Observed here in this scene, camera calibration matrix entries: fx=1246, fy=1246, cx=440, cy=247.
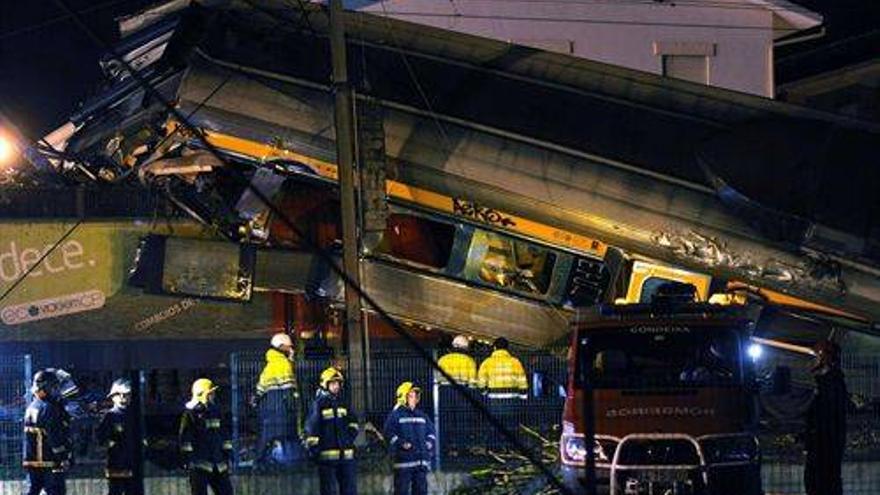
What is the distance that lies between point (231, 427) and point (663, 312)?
5443mm

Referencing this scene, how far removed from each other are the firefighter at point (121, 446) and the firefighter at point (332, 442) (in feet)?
5.80

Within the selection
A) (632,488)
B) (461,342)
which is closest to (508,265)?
(461,342)

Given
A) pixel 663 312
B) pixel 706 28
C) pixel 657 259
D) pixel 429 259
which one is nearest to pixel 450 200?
pixel 429 259

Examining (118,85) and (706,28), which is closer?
(118,85)

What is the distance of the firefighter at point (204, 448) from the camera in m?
12.7

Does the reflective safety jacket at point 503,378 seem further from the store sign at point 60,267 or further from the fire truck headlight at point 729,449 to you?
the store sign at point 60,267

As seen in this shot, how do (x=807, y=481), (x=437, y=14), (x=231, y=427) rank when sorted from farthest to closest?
(x=437, y=14) < (x=231, y=427) < (x=807, y=481)

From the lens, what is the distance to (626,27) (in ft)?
82.1

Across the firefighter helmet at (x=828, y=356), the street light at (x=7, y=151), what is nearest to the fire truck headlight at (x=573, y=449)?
the firefighter helmet at (x=828, y=356)

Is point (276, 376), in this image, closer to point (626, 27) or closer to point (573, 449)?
point (573, 449)

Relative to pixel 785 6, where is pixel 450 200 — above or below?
below

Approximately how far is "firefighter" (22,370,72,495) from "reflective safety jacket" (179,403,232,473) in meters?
A: 1.54

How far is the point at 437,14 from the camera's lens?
80.0ft

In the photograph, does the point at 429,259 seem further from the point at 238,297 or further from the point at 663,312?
the point at 663,312
